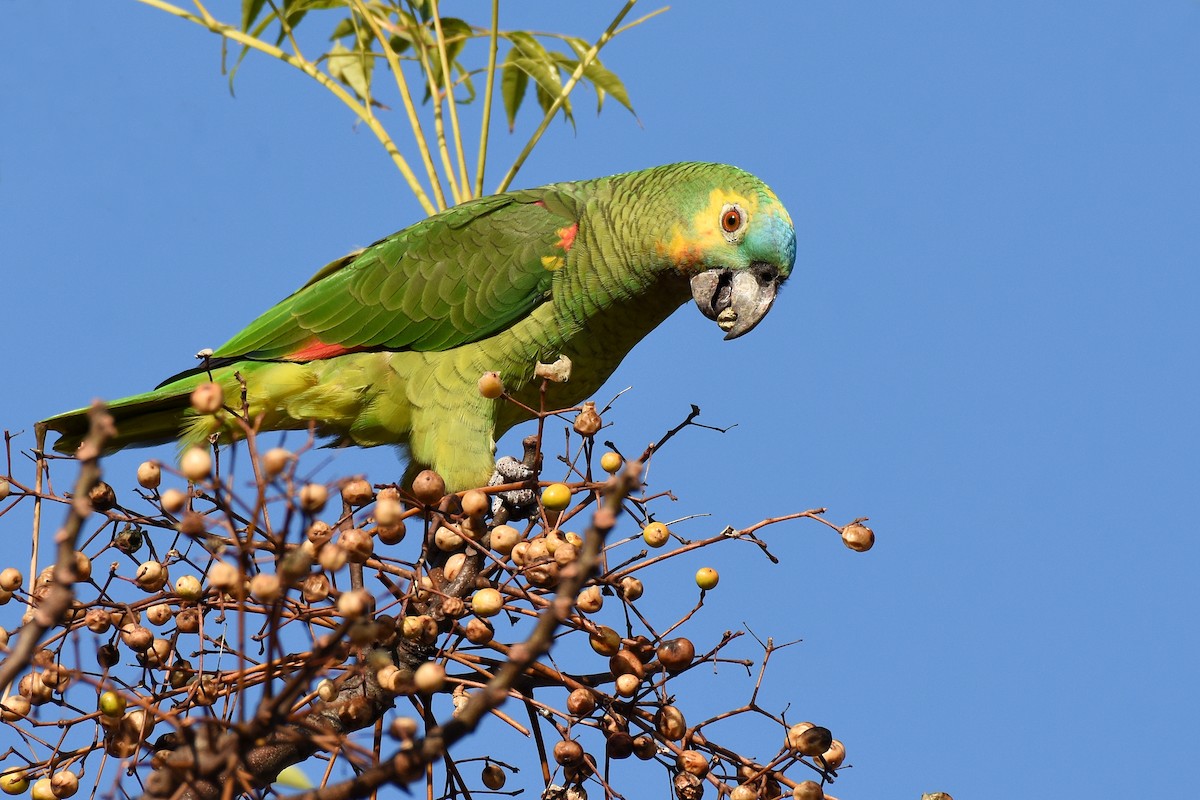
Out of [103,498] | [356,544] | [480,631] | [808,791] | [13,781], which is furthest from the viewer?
[103,498]

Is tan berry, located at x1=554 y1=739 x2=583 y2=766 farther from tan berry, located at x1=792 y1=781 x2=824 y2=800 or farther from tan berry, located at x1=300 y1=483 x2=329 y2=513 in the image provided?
tan berry, located at x1=300 y1=483 x2=329 y2=513

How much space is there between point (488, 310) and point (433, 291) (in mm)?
256

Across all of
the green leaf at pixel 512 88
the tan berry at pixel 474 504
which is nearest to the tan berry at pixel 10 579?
the tan berry at pixel 474 504

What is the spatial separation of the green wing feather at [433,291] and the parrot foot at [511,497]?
1.75 feet

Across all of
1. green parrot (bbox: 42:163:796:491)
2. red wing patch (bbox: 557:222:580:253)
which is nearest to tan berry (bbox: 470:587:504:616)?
green parrot (bbox: 42:163:796:491)

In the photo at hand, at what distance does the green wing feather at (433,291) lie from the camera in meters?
4.59

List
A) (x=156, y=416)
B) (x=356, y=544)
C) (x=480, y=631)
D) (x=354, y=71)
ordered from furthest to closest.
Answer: (x=156, y=416), (x=354, y=71), (x=480, y=631), (x=356, y=544)

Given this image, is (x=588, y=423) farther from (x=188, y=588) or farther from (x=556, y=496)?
(x=188, y=588)

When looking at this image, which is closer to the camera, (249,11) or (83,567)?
(83,567)

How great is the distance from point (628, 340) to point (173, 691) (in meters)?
2.62

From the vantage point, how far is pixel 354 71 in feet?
14.6

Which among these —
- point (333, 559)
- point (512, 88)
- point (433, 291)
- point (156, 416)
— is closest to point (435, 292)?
point (433, 291)

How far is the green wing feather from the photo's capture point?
181 inches

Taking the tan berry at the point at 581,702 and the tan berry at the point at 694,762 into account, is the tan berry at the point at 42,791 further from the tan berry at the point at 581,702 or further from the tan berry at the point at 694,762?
the tan berry at the point at 694,762
